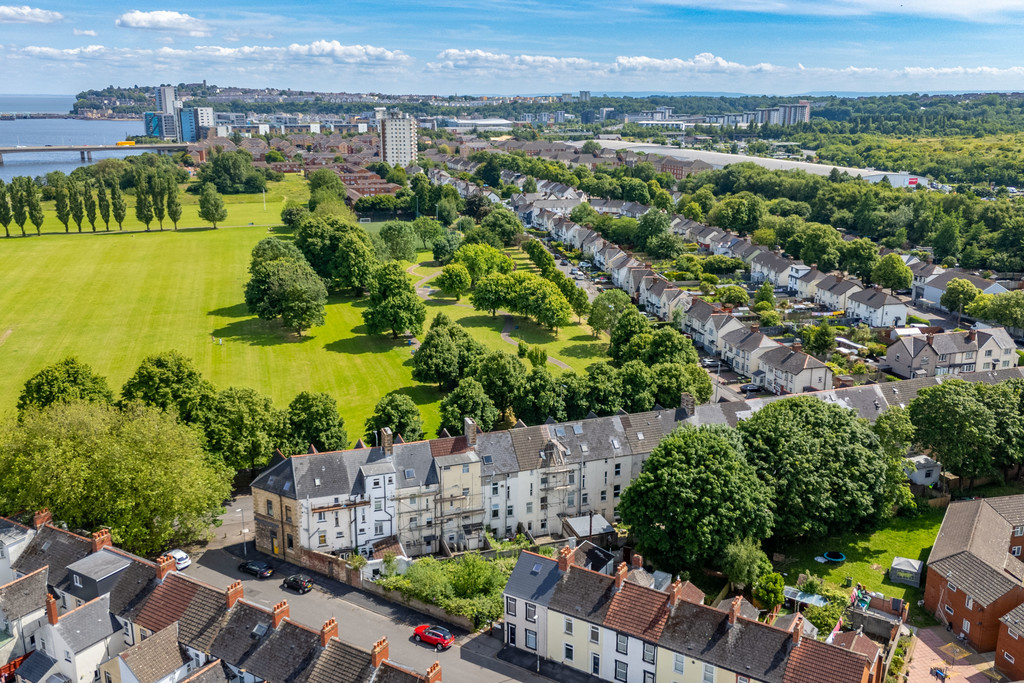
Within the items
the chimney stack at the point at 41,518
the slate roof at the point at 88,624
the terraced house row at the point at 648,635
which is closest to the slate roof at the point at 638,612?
the terraced house row at the point at 648,635

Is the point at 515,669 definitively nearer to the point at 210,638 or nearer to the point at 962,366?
the point at 210,638

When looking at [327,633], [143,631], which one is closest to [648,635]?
[327,633]

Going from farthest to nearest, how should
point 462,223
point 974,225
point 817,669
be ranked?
point 462,223 < point 974,225 < point 817,669

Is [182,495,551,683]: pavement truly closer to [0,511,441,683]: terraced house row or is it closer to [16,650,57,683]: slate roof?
[0,511,441,683]: terraced house row

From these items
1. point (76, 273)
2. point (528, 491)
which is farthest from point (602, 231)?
point (528, 491)

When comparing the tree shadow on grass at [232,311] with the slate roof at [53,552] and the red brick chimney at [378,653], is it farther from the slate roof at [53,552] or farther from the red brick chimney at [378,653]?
the red brick chimney at [378,653]

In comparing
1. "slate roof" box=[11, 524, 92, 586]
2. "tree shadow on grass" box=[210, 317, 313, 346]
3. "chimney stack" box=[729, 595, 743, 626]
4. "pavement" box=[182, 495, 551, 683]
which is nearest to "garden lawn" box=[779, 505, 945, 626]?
"chimney stack" box=[729, 595, 743, 626]

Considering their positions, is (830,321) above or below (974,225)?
below
